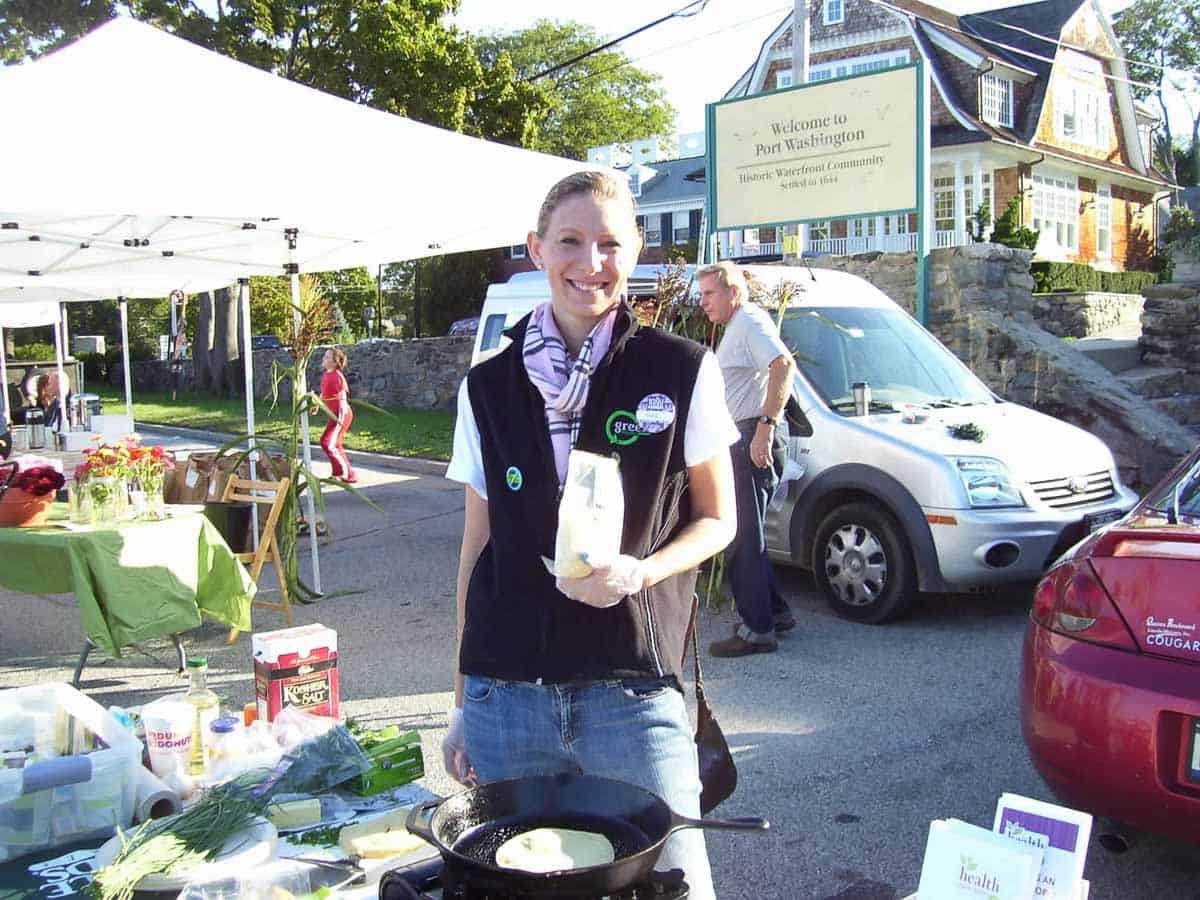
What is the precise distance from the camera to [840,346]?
7.66 meters

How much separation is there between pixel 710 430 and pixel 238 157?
5.47 meters

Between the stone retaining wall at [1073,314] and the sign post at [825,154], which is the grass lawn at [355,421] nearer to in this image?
the sign post at [825,154]

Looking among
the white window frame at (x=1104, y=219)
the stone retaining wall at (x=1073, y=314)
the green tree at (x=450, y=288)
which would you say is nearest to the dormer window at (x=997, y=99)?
the white window frame at (x=1104, y=219)

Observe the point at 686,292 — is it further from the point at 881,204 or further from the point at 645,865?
the point at 645,865

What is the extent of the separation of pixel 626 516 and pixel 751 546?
415cm

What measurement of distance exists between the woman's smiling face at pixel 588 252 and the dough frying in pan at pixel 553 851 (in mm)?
985

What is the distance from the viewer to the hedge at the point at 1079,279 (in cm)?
2605

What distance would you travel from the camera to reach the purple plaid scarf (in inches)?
82.7

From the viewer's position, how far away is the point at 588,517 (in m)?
1.82

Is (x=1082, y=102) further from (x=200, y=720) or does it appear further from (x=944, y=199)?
(x=200, y=720)

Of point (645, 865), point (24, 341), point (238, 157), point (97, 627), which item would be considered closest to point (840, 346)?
point (238, 157)

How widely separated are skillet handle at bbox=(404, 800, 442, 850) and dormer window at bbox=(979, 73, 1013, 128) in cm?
3392

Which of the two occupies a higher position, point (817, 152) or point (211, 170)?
point (817, 152)

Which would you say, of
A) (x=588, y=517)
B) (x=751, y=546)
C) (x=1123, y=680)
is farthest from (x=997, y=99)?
(x=588, y=517)
